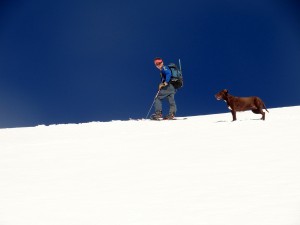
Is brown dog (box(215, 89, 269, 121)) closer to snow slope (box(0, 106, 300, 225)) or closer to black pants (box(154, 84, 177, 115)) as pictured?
black pants (box(154, 84, 177, 115))

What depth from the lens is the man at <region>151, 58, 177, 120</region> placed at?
8.34 m

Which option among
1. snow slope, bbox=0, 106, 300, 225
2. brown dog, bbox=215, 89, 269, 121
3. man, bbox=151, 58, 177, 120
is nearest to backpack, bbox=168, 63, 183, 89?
man, bbox=151, 58, 177, 120

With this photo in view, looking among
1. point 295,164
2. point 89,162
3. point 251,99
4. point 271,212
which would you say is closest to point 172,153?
point 89,162

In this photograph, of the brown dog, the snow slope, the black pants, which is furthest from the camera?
the black pants

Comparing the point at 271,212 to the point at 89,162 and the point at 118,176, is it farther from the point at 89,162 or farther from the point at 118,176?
the point at 89,162

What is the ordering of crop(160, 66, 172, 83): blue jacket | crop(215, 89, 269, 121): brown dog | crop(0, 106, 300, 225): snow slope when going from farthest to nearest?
crop(160, 66, 172, 83): blue jacket < crop(215, 89, 269, 121): brown dog < crop(0, 106, 300, 225): snow slope

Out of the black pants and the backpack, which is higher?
the backpack

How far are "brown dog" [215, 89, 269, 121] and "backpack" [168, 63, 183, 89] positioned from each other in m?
1.80

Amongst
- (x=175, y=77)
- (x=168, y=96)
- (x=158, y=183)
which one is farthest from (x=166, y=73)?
(x=158, y=183)

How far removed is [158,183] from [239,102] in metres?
4.59

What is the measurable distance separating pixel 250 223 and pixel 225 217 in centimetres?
15

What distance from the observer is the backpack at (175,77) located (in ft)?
27.7

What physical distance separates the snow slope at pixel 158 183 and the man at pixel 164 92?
4.02m

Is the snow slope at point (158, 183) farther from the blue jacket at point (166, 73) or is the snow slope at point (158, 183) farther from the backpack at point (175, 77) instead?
the backpack at point (175, 77)
